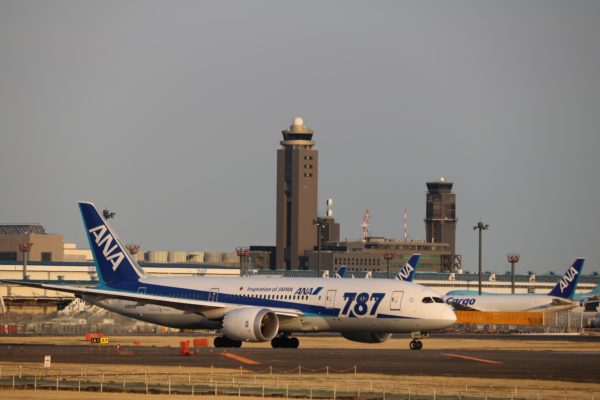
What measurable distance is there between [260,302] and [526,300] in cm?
5247

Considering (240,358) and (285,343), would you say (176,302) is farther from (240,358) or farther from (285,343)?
(240,358)

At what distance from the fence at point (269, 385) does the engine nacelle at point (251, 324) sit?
54.1 ft

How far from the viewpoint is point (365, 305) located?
2830 inches

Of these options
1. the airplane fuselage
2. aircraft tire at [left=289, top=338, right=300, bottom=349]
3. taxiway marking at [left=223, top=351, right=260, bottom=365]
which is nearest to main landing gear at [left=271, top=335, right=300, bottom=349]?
aircraft tire at [left=289, top=338, right=300, bottom=349]

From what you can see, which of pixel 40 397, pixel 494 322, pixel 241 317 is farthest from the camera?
pixel 494 322

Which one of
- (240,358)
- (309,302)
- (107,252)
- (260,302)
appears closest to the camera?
(240,358)

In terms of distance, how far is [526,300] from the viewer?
122 meters

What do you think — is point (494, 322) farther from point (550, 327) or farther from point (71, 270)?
point (71, 270)

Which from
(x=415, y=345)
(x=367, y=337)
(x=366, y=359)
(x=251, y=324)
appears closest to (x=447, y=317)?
(x=415, y=345)

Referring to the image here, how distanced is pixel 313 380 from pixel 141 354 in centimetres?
1786

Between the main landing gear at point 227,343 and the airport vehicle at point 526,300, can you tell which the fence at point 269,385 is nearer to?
the main landing gear at point 227,343

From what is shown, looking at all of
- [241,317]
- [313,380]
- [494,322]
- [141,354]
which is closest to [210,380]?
[313,380]

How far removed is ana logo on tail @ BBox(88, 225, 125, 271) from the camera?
79875 millimetres

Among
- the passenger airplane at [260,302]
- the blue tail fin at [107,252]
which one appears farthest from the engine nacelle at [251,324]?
the blue tail fin at [107,252]
